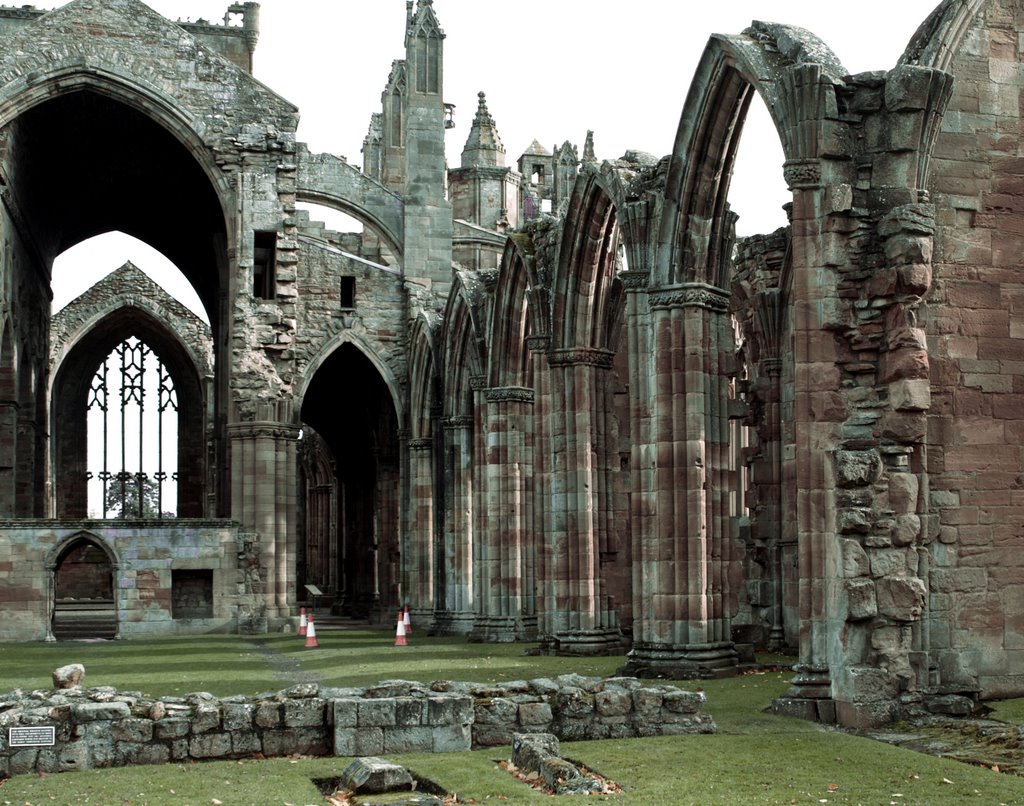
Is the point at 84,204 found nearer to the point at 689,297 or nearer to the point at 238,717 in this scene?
the point at 689,297

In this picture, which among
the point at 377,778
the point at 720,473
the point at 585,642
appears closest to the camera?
the point at 377,778

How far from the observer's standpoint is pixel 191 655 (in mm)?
22188

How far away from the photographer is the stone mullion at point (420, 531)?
1270 inches

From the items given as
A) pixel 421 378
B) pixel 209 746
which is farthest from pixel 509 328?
pixel 209 746

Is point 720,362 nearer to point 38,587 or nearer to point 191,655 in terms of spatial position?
point 191,655

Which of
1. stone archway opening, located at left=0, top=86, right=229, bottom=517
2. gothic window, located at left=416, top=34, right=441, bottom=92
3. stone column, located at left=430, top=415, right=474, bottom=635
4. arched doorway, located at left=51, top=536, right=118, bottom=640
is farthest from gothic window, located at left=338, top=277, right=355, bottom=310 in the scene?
arched doorway, located at left=51, top=536, right=118, bottom=640

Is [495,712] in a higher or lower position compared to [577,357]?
lower

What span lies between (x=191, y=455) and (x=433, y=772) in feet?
137

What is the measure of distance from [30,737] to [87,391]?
42062 millimetres

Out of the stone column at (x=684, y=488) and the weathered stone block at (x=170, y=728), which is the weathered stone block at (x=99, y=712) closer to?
the weathered stone block at (x=170, y=728)

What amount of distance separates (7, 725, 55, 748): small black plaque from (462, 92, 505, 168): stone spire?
2339 inches

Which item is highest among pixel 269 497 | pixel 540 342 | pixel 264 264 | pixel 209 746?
pixel 264 264

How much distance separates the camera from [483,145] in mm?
68688

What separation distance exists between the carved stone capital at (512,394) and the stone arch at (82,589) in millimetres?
8934
